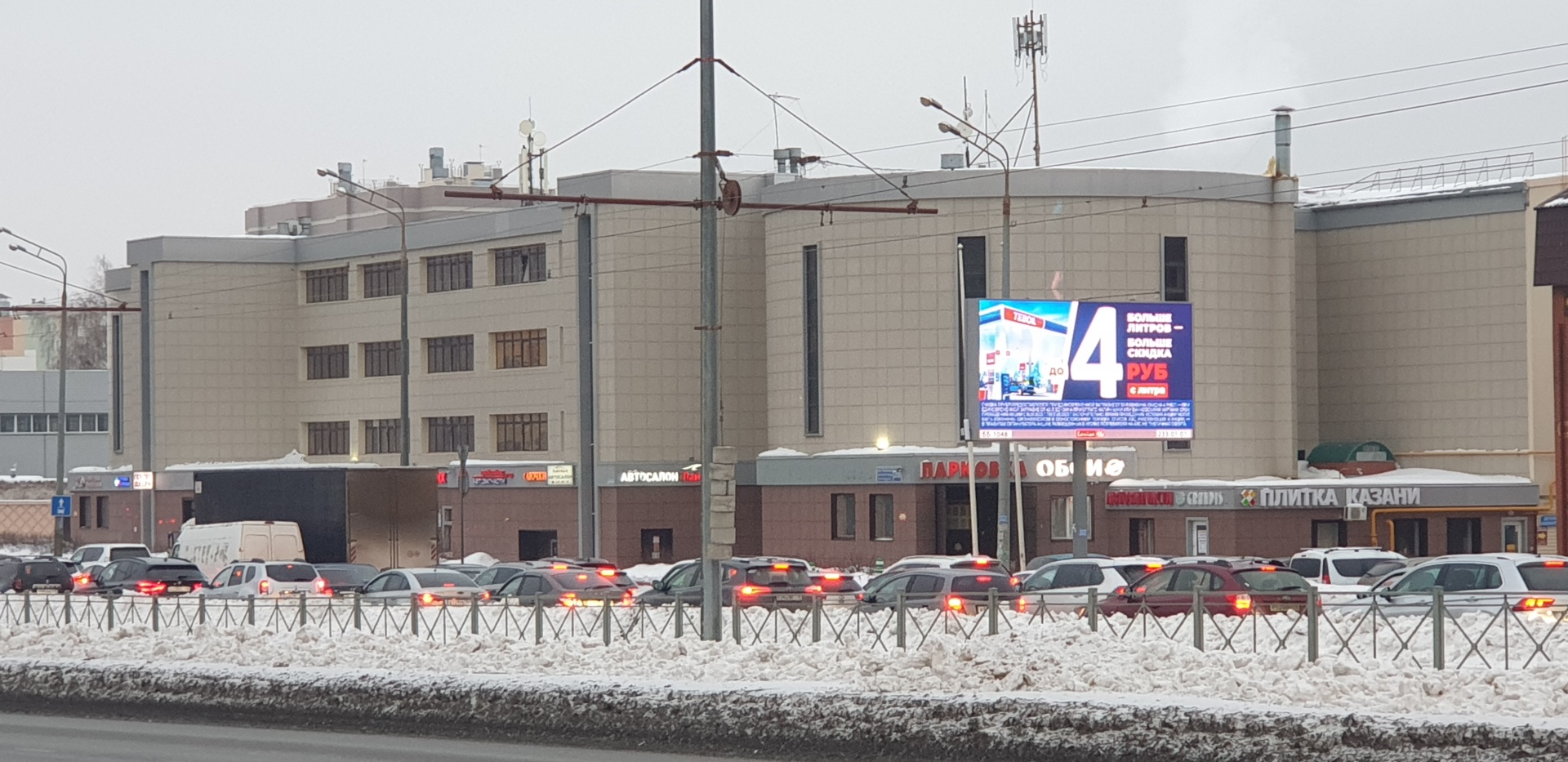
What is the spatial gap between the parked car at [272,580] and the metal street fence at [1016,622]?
8.22 metres

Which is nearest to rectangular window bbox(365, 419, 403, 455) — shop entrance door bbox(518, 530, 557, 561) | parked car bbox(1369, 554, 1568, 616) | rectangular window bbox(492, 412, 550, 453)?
rectangular window bbox(492, 412, 550, 453)

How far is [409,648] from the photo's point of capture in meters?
26.4

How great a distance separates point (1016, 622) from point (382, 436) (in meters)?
57.8

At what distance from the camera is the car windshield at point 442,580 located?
39.3m

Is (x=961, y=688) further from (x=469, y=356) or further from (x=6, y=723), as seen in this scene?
(x=469, y=356)

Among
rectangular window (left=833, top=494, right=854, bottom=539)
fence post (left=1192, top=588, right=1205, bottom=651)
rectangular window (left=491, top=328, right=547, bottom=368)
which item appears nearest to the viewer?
fence post (left=1192, top=588, right=1205, bottom=651)

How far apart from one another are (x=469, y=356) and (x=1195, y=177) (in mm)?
27712

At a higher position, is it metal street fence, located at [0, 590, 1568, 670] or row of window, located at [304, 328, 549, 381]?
row of window, located at [304, 328, 549, 381]

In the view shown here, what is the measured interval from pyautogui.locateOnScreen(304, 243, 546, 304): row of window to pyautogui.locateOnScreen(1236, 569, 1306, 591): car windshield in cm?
4529

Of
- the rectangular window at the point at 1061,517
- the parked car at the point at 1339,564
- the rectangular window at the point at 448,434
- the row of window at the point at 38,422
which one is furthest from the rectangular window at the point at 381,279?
the row of window at the point at 38,422

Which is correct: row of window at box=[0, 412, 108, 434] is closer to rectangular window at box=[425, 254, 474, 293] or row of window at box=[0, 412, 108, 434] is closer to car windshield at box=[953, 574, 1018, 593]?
rectangular window at box=[425, 254, 474, 293]

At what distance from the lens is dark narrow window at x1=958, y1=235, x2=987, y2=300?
205 ft

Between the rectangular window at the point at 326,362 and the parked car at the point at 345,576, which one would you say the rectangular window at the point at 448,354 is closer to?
the rectangular window at the point at 326,362

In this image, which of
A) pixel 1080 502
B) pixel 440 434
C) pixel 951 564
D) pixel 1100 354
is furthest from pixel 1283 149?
pixel 440 434
